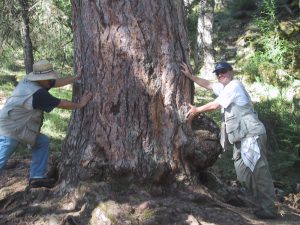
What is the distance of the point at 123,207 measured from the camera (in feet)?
16.5

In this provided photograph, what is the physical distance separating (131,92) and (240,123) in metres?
1.37

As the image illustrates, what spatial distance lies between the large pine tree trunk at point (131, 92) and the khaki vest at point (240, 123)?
0.61m

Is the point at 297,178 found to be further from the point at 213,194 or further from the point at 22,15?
the point at 22,15

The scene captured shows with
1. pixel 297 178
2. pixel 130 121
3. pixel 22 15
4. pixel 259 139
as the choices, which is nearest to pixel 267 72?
pixel 297 178

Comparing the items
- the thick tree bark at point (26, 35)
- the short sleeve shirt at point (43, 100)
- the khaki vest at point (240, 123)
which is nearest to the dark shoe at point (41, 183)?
the short sleeve shirt at point (43, 100)

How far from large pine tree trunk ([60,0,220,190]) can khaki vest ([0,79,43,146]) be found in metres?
0.65

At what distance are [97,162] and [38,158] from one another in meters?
0.96

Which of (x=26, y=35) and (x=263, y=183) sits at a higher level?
(x=26, y=35)

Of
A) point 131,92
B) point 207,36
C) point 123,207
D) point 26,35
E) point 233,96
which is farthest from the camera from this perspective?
point 207,36

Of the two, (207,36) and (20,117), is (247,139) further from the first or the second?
(207,36)

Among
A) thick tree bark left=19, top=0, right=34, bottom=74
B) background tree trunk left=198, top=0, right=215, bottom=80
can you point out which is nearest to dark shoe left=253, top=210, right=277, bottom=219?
thick tree bark left=19, top=0, right=34, bottom=74

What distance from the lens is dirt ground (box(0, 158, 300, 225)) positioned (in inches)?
196

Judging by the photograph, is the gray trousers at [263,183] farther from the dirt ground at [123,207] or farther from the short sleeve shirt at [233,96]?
the short sleeve shirt at [233,96]

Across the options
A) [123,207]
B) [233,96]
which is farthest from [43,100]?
[233,96]
